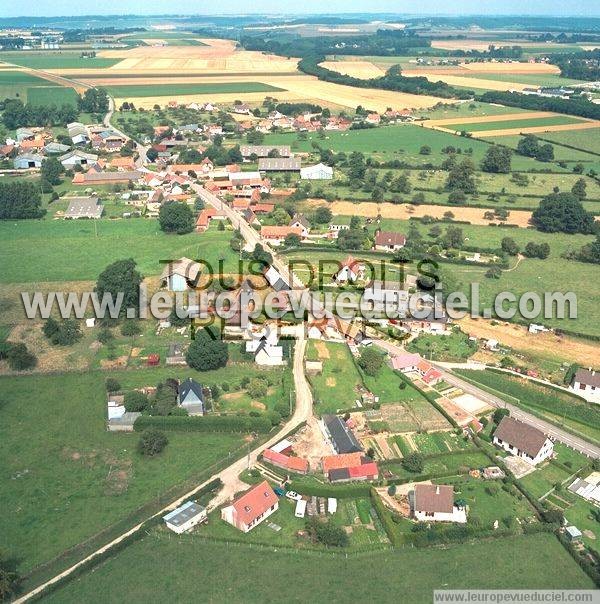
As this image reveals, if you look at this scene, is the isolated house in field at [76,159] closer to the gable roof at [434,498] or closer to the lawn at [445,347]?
the lawn at [445,347]

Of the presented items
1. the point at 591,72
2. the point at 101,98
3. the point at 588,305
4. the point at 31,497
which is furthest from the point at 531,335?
the point at 591,72

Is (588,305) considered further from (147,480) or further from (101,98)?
(101,98)

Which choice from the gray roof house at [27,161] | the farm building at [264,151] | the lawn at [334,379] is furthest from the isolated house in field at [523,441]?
the gray roof house at [27,161]

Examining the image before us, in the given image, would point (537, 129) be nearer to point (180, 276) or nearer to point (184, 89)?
point (184, 89)

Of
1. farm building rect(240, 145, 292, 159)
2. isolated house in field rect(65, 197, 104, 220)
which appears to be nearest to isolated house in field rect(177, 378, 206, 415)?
isolated house in field rect(65, 197, 104, 220)

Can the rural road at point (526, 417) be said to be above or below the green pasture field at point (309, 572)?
above

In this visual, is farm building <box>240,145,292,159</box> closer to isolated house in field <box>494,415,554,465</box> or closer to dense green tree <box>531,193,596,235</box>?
→ dense green tree <box>531,193,596,235</box>
